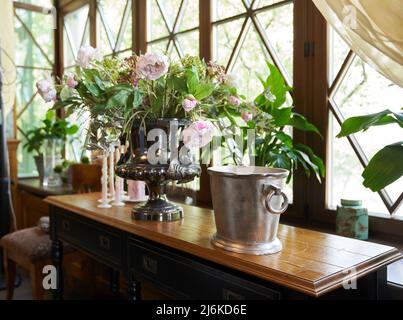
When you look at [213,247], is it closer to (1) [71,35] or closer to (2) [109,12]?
(2) [109,12]

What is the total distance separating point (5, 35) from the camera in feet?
9.54

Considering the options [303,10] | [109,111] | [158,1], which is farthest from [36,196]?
[303,10]

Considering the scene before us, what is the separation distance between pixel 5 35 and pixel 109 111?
202 centimetres

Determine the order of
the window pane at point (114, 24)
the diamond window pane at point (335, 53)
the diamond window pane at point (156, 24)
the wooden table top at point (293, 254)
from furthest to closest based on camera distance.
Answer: the window pane at point (114, 24), the diamond window pane at point (156, 24), the diamond window pane at point (335, 53), the wooden table top at point (293, 254)

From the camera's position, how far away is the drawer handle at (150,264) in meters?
1.35

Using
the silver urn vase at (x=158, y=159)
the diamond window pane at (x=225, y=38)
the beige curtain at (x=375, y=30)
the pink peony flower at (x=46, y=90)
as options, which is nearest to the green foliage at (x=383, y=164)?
the beige curtain at (x=375, y=30)

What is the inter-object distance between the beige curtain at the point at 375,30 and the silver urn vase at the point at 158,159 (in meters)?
0.60

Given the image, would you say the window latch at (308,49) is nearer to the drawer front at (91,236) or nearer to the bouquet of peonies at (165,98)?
the bouquet of peonies at (165,98)

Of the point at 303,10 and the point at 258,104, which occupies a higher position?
the point at 303,10

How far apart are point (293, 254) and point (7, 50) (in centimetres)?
271

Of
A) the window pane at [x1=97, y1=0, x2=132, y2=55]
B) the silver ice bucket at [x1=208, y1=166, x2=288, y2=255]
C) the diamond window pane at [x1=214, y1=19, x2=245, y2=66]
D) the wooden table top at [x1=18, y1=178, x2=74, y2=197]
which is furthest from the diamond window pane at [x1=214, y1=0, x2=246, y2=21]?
the wooden table top at [x1=18, y1=178, x2=74, y2=197]

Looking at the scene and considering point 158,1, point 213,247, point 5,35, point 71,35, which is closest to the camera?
point 213,247

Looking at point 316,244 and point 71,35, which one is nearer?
point 316,244

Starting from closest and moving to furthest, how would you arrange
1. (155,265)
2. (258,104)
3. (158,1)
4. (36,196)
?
(155,265)
(258,104)
(158,1)
(36,196)
